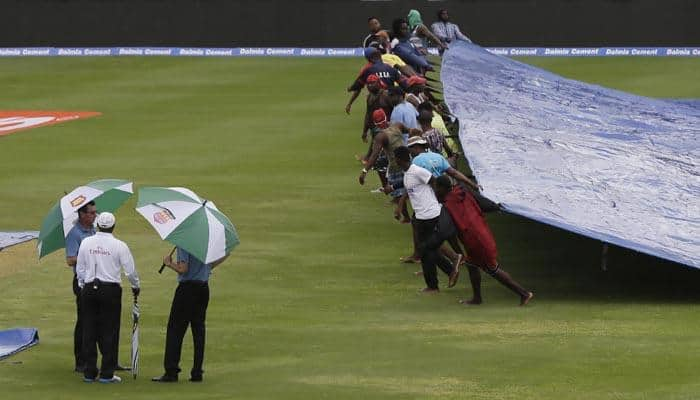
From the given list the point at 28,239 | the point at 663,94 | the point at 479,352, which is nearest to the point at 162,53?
the point at 663,94

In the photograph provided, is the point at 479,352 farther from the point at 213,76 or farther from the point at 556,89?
the point at 213,76

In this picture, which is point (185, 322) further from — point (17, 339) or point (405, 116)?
point (405, 116)

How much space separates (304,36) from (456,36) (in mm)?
10536

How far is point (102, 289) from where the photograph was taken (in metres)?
15.1

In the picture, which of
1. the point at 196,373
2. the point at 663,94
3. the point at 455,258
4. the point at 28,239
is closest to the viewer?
the point at 196,373

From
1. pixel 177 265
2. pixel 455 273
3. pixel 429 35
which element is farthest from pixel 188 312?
pixel 429 35

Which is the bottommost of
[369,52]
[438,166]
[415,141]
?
[438,166]

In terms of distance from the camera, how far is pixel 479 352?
16500mm

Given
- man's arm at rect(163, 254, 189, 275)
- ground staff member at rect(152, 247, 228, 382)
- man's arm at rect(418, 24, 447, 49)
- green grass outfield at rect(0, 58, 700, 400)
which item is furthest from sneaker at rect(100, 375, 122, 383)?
man's arm at rect(418, 24, 447, 49)

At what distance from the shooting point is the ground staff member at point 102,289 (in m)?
15.0

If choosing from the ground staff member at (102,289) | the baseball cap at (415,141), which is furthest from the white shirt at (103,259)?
the baseball cap at (415,141)

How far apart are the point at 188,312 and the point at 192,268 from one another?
477 millimetres

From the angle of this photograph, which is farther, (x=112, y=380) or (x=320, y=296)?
(x=320, y=296)

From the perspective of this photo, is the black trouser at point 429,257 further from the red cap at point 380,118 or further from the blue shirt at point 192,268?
the blue shirt at point 192,268
